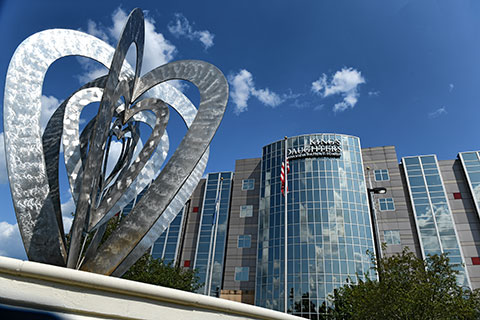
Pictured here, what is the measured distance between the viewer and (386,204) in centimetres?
4081

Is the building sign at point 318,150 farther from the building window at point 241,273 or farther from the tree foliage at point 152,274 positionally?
the tree foliage at point 152,274

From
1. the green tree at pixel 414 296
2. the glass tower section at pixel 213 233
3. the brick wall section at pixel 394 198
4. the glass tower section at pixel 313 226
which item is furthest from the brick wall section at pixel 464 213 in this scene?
the glass tower section at pixel 213 233

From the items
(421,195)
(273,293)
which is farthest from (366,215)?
(273,293)

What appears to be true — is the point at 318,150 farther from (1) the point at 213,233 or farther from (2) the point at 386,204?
(1) the point at 213,233

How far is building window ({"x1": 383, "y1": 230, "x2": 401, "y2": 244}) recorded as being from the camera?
38375 mm

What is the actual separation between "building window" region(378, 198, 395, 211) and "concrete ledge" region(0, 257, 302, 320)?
40.0 metres

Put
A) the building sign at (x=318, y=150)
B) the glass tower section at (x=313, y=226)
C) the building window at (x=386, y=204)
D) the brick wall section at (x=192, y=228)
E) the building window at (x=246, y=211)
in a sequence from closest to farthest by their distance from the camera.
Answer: the glass tower section at (x=313, y=226)
the building window at (x=386, y=204)
the building sign at (x=318, y=150)
the building window at (x=246, y=211)
the brick wall section at (x=192, y=228)

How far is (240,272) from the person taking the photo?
41.0 meters

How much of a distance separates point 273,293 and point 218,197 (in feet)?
54.7

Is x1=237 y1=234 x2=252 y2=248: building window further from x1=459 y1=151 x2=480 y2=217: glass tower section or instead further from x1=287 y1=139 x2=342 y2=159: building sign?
x1=459 y1=151 x2=480 y2=217: glass tower section

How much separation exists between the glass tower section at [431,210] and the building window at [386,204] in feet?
8.06

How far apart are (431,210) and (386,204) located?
4.96 meters

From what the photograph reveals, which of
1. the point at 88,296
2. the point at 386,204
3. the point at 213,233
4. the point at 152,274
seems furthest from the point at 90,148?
the point at 386,204

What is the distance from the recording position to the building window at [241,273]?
1597 inches
